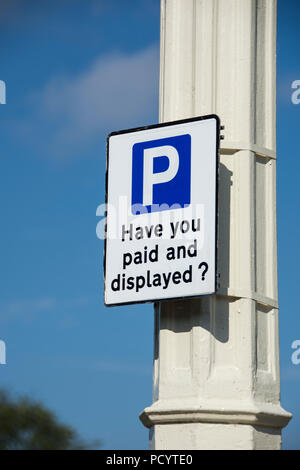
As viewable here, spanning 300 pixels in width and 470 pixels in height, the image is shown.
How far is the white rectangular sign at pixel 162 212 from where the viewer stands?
26.9 ft

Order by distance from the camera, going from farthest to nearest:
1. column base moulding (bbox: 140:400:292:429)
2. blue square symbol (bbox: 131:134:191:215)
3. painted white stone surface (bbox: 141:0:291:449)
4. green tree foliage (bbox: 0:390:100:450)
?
green tree foliage (bbox: 0:390:100:450) → blue square symbol (bbox: 131:134:191:215) → painted white stone surface (bbox: 141:0:291:449) → column base moulding (bbox: 140:400:292:429)

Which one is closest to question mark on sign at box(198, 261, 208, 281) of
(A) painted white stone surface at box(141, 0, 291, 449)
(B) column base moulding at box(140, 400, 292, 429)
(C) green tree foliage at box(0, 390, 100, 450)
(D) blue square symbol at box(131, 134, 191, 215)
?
(A) painted white stone surface at box(141, 0, 291, 449)

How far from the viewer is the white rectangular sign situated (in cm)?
820

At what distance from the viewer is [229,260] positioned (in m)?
8.46

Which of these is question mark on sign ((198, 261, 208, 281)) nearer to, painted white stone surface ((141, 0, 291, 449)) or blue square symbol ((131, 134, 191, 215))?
painted white stone surface ((141, 0, 291, 449))

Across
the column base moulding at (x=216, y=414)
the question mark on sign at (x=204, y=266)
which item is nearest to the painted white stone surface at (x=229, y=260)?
the column base moulding at (x=216, y=414)

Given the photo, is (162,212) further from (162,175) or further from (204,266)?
(204,266)

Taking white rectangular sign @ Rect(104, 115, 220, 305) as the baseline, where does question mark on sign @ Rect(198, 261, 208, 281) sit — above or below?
below

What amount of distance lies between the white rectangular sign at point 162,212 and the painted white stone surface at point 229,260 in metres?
0.29

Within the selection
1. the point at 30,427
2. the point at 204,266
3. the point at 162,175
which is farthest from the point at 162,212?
the point at 30,427

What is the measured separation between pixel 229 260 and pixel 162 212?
2.30 feet

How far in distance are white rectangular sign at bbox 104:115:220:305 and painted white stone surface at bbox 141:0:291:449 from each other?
29cm

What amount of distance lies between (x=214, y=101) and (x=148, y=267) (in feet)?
5.37
